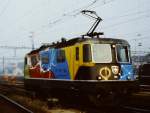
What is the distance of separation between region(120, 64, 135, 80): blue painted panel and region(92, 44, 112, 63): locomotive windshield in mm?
697

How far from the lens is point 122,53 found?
17141mm

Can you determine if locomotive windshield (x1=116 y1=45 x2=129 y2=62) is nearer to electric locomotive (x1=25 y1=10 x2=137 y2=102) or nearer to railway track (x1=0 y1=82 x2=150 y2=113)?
electric locomotive (x1=25 y1=10 x2=137 y2=102)

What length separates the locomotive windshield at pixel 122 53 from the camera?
1692 centimetres

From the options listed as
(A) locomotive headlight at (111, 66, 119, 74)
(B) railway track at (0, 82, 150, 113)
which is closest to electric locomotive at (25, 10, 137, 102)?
(A) locomotive headlight at (111, 66, 119, 74)

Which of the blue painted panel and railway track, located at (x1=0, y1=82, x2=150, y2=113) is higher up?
the blue painted panel

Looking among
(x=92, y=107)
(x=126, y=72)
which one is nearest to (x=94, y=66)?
(x=126, y=72)

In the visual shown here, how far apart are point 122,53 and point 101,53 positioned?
1.14 metres

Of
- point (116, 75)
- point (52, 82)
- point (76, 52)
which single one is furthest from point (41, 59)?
point (116, 75)

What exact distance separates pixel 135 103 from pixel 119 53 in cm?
338

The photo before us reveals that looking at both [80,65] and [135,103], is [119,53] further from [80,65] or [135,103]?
[135,103]

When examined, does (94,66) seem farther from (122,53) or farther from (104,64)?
(122,53)

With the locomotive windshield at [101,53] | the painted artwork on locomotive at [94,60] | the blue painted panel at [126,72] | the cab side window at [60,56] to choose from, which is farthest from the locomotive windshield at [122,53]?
the cab side window at [60,56]

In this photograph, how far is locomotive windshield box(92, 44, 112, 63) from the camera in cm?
1642

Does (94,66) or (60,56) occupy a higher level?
(60,56)
